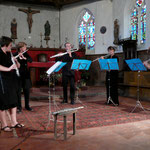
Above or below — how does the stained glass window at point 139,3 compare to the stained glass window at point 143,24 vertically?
above

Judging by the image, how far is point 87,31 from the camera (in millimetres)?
13617

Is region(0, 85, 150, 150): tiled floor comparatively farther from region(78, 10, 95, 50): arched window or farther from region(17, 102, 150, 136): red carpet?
region(78, 10, 95, 50): arched window

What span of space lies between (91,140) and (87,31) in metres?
11.3

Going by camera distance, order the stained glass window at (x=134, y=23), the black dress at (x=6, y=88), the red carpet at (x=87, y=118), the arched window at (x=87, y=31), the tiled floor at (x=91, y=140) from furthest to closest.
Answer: the arched window at (x=87, y=31) → the stained glass window at (x=134, y=23) → the red carpet at (x=87, y=118) → the black dress at (x=6, y=88) → the tiled floor at (x=91, y=140)

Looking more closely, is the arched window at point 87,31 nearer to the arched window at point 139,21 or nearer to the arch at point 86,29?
the arch at point 86,29

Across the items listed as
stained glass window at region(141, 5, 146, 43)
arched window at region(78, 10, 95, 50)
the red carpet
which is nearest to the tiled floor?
the red carpet

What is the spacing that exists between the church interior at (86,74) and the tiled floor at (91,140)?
14 millimetres

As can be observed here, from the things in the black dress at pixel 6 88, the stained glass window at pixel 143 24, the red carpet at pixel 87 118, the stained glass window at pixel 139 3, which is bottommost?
the red carpet at pixel 87 118

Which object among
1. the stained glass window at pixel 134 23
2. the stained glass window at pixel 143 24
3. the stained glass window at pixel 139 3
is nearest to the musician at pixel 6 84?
the stained glass window at pixel 143 24

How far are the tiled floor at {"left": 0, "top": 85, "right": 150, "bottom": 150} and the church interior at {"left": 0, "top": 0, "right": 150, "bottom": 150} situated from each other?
14 mm

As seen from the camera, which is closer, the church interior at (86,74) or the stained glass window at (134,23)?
the church interior at (86,74)

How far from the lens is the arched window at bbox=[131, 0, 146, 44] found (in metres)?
10.1

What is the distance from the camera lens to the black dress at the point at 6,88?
342 centimetres

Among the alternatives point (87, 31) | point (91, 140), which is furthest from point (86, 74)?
point (91, 140)
